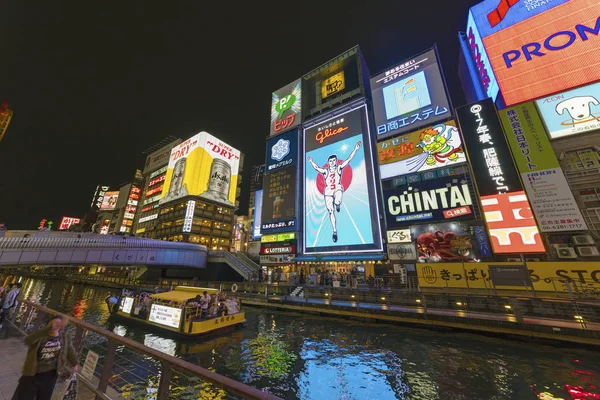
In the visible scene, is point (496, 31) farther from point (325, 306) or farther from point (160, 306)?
point (160, 306)

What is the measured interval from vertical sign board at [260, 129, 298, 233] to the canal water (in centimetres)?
2605

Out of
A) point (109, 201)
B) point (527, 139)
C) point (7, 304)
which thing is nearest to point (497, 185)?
point (527, 139)

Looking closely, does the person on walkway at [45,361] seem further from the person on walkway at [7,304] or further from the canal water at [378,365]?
the person on walkway at [7,304]

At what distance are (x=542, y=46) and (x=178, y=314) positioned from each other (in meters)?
43.8

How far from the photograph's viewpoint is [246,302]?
23750 millimetres

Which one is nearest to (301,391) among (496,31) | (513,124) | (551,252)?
(551,252)

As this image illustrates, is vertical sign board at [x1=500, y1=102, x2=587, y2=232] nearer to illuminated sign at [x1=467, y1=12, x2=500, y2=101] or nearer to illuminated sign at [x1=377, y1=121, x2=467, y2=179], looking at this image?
illuminated sign at [x1=377, y1=121, x2=467, y2=179]

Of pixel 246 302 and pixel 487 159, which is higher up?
pixel 487 159

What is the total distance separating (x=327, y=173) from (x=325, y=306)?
75.7 feet

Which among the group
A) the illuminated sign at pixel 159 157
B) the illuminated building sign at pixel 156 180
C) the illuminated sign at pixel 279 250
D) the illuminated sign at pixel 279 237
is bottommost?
the illuminated sign at pixel 279 250

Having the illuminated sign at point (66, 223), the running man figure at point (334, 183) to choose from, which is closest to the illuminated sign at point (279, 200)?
the running man figure at point (334, 183)

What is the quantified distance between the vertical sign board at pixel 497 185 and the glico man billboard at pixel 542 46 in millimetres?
5125

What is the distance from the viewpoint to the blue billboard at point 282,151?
43847 millimetres

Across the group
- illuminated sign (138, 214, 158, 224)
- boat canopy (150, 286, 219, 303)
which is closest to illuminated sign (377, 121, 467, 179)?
boat canopy (150, 286, 219, 303)
